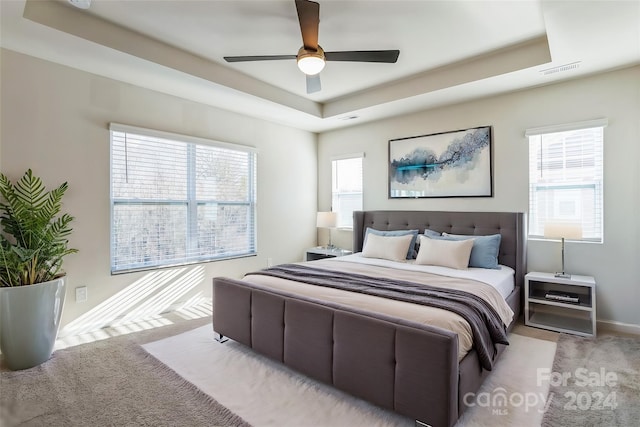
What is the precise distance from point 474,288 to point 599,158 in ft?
6.74

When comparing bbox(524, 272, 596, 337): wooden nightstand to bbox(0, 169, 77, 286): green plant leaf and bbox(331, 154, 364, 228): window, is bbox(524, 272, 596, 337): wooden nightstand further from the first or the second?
bbox(0, 169, 77, 286): green plant leaf

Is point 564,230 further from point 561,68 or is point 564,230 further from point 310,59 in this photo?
point 310,59

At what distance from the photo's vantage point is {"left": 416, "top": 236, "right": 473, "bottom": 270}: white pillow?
3.35 metres

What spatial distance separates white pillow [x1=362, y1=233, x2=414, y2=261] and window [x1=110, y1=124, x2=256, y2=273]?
1.76 metres

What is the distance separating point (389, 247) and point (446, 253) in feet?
2.28

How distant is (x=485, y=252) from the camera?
11.2 feet

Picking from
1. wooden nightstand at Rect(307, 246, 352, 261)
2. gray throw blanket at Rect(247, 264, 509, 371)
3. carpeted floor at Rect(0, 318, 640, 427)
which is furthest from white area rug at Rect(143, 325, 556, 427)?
wooden nightstand at Rect(307, 246, 352, 261)

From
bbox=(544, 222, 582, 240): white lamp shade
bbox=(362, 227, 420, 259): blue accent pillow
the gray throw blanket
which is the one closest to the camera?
the gray throw blanket

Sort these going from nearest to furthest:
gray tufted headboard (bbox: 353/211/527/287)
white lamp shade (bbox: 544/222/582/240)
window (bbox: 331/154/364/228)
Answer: white lamp shade (bbox: 544/222/582/240)
gray tufted headboard (bbox: 353/211/527/287)
window (bbox: 331/154/364/228)

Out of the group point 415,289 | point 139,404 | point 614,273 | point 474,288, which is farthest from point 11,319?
point 614,273

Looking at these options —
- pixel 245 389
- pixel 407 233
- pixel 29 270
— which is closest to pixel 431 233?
pixel 407 233

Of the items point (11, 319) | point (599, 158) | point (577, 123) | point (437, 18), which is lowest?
point (11, 319)

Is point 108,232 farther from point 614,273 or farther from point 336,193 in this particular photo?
point 614,273

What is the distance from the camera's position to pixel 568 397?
2068mm
